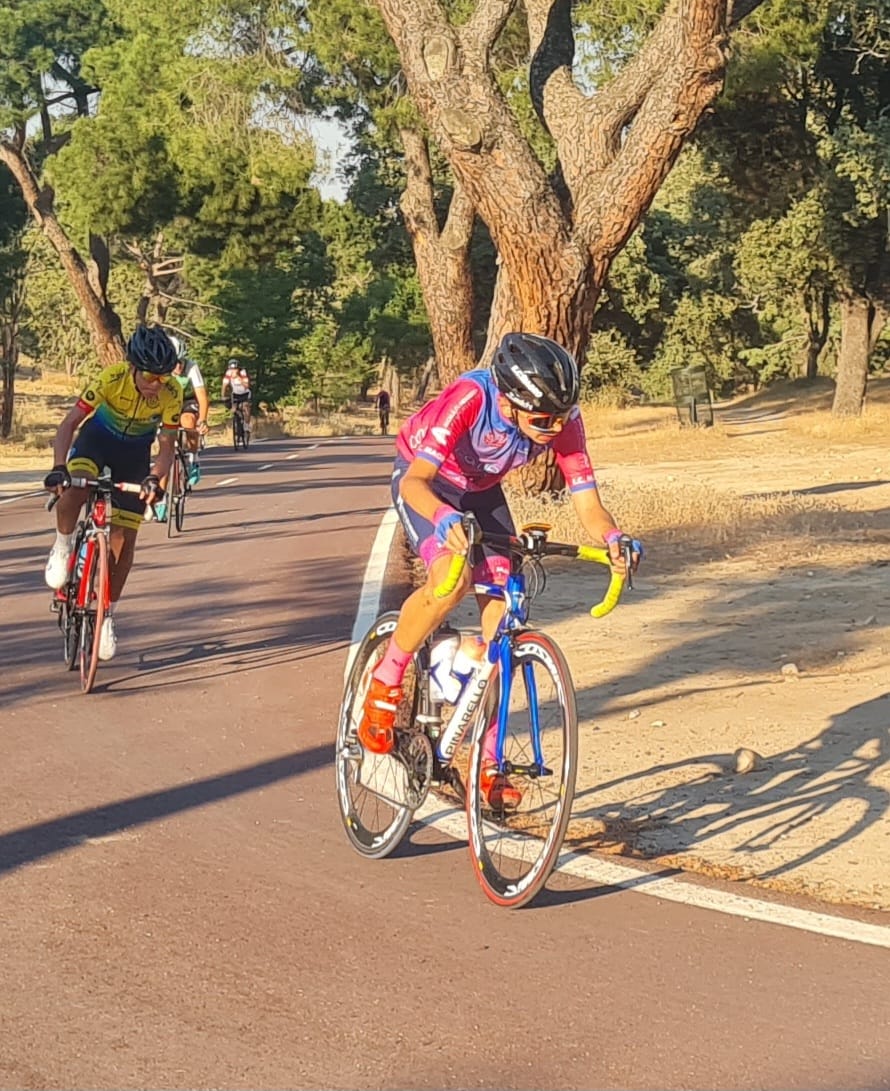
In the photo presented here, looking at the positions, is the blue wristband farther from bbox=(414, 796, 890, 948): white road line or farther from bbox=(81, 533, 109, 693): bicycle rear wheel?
bbox=(81, 533, 109, 693): bicycle rear wheel

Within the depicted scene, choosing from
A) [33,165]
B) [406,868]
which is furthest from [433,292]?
[33,165]

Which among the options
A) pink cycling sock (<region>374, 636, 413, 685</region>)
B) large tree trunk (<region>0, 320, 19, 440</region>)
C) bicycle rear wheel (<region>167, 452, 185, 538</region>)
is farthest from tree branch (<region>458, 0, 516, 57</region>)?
large tree trunk (<region>0, 320, 19, 440</region>)

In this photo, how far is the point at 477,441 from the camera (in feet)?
20.3

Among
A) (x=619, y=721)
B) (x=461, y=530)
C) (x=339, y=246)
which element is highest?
(x=339, y=246)

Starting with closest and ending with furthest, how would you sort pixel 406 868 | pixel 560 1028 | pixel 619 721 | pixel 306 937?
1. pixel 560 1028
2. pixel 306 937
3. pixel 406 868
4. pixel 619 721

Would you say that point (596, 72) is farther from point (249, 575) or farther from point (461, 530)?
point (461, 530)

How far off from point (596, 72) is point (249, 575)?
14274 millimetres

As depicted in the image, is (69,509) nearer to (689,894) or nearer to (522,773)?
(522,773)

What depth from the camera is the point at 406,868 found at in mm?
6250

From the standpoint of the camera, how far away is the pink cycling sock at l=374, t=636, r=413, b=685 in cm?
625

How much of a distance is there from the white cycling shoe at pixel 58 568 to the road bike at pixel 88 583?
0.09 feet

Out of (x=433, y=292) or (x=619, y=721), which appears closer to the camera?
(x=619, y=721)

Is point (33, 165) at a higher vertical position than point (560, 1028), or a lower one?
higher

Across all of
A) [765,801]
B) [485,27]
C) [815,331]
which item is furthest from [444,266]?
[815,331]
